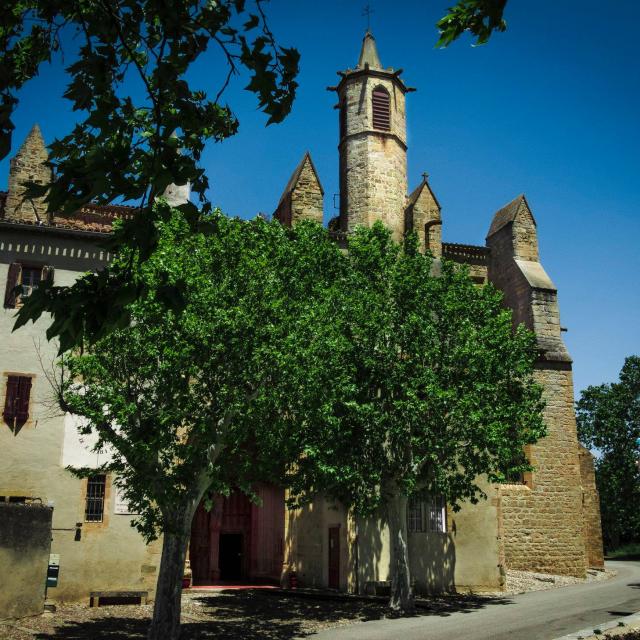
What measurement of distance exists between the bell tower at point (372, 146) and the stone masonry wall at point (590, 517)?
40.3ft

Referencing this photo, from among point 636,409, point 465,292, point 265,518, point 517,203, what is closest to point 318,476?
point 465,292

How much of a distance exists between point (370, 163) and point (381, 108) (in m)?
2.73

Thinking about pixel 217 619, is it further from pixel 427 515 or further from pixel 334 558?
pixel 427 515

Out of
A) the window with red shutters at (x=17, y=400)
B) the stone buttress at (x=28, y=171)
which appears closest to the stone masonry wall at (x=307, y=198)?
the stone buttress at (x=28, y=171)

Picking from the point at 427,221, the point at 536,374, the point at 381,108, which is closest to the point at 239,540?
the point at 536,374

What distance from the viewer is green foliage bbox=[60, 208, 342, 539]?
44.6ft

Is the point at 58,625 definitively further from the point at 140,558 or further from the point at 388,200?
the point at 388,200

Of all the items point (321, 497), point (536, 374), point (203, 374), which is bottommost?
point (321, 497)

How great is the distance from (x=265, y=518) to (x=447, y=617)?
1003cm

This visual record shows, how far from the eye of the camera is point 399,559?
59.0 feet

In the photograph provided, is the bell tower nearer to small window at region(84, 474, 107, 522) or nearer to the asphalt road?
small window at region(84, 474, 107, 522)

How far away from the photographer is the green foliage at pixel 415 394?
17.5m

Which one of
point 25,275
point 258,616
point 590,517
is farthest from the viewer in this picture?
point 590,517

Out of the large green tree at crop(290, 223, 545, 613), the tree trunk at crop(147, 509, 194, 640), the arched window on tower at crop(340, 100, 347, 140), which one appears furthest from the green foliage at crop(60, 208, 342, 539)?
the arched window on tower at crop(340, 100, 347, 140)
